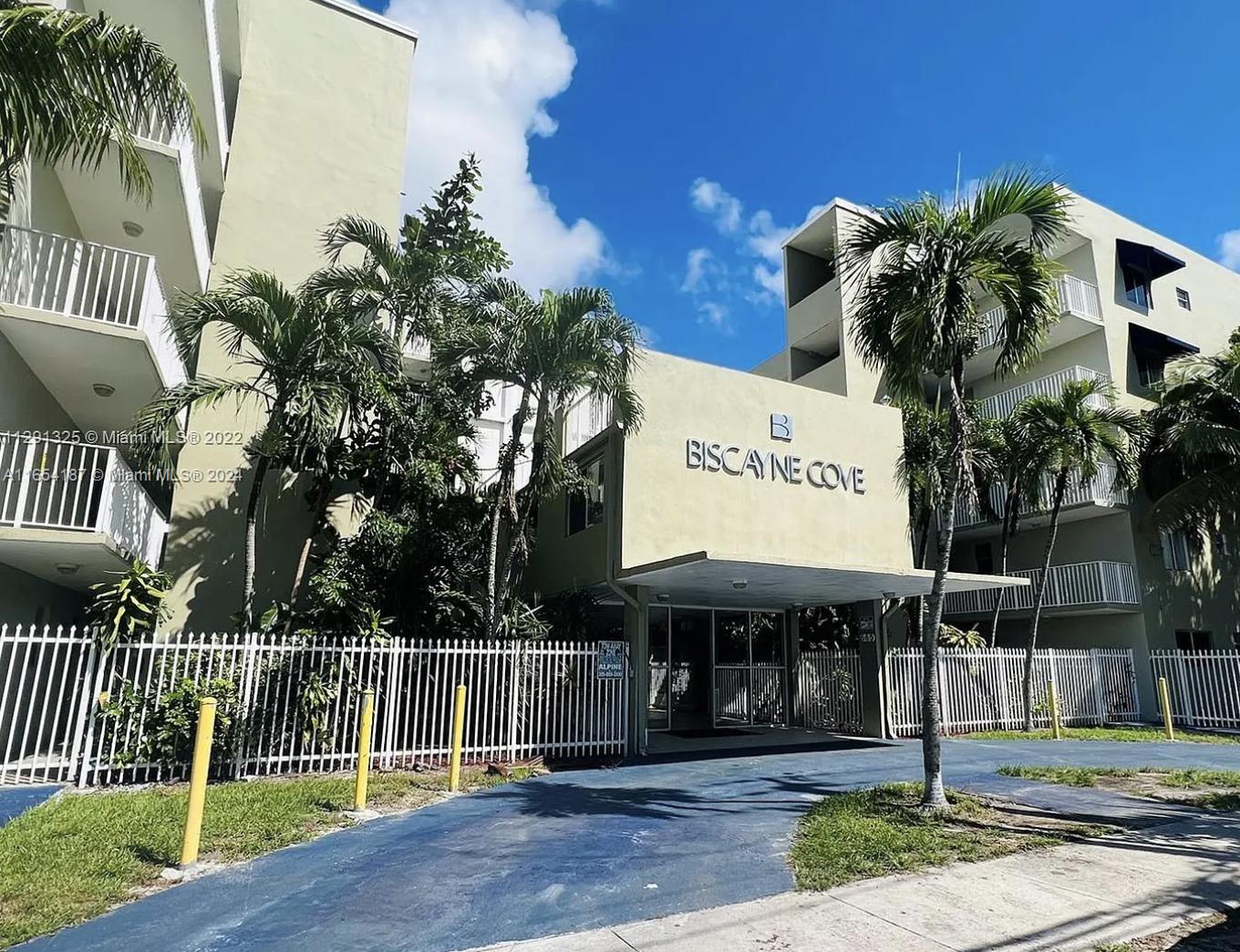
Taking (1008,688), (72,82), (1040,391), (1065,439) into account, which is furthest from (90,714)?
(1040,391)

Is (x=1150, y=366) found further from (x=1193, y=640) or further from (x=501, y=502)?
(x=501, y=502)

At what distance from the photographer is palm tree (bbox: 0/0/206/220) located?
6.23 meters

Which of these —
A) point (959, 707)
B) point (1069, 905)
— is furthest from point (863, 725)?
point (1069, 905)

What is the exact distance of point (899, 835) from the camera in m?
7.34

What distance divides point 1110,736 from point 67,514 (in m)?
19.7

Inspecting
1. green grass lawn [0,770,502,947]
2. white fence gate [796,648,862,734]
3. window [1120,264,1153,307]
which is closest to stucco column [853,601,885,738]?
white fence gate [796,648,862,734]

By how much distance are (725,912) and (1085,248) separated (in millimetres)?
26124

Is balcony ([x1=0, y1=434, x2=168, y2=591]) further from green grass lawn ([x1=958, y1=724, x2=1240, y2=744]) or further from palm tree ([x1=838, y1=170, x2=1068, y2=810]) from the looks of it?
green grass lawn ([x1=958, y1=724, x2=1240, y2=744])

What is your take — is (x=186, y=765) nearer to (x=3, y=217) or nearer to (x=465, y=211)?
(x=3, y=217)

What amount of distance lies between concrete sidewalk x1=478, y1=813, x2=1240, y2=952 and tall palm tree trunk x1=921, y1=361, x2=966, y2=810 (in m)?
1.76

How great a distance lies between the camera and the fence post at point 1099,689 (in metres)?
19.3

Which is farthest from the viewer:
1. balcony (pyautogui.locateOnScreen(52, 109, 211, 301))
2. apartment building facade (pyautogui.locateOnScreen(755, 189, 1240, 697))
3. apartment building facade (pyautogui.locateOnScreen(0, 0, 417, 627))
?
apartment building facade (pyautogui.locateOnScreen(755, 189, 1240, 697))

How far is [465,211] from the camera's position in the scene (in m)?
23.9

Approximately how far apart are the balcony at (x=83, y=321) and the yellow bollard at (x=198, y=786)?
254 inches
